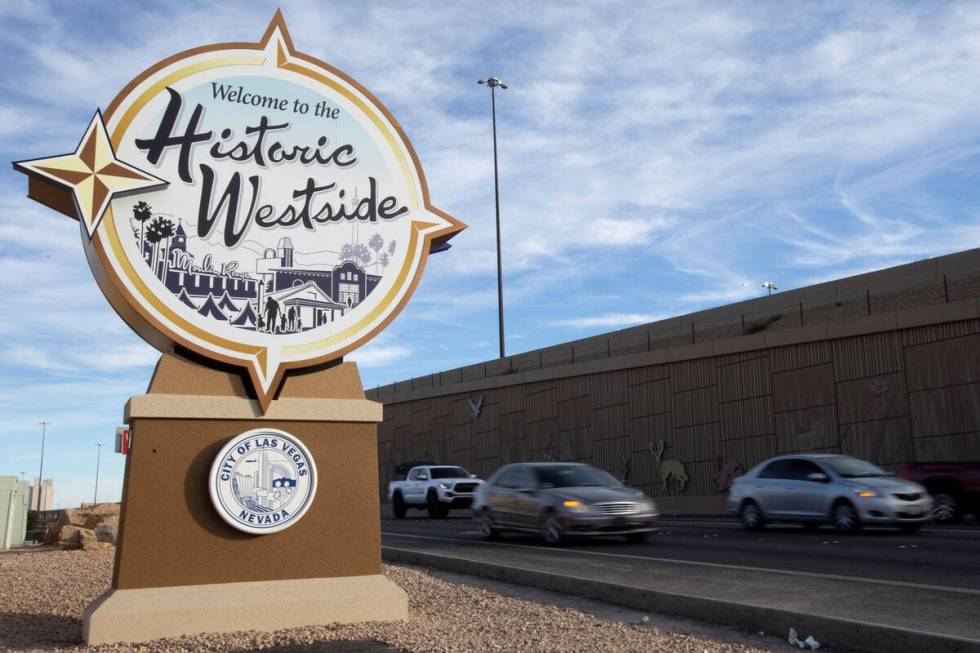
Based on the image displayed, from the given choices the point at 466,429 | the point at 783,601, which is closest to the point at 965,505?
the point at 783,601

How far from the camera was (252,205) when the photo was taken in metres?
8.59

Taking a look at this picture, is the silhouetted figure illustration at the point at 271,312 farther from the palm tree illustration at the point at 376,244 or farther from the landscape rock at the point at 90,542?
the landscape rock at the point at 90,542

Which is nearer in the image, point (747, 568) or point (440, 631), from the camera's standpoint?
point (440, 631)

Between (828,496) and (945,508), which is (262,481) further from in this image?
(945,508)

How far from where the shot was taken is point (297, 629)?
7.79 m

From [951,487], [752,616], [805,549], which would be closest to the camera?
[752,616]

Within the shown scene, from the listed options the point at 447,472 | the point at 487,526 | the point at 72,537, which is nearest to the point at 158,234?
the point at 487,526

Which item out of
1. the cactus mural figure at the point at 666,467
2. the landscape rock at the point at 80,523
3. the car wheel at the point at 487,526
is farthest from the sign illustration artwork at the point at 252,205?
the cactus mural figure at the point at 666,467

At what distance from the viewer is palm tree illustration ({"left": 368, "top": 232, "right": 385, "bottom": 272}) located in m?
9.09

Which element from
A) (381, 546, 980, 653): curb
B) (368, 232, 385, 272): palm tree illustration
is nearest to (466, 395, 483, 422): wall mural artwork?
(381, 546, 980, 653): curb

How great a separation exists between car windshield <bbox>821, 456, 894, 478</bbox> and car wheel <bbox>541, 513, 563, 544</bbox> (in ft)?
19.1

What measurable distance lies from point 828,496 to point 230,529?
12.7 meters

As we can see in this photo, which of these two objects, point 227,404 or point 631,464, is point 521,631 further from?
point 631,464

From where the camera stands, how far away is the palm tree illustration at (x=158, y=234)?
26.7ft
